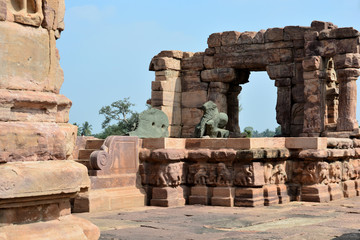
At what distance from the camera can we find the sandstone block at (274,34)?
643 inches

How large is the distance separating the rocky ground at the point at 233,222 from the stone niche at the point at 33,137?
234 centimetres

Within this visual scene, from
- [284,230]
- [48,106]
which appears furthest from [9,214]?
[284,230]

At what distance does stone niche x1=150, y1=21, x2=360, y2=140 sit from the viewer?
1498 cm

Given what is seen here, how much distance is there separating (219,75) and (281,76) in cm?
193

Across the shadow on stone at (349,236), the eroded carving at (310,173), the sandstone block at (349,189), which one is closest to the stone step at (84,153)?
the eroded carving at (310,173)

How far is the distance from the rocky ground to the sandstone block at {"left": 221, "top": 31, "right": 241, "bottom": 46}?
7.85 metres

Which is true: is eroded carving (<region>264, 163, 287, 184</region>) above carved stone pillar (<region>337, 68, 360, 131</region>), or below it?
below

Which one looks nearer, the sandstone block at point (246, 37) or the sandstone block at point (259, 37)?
the sandstone block at point (259, 37)

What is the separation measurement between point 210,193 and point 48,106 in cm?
630

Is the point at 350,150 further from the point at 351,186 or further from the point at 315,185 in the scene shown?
the point at 315,185

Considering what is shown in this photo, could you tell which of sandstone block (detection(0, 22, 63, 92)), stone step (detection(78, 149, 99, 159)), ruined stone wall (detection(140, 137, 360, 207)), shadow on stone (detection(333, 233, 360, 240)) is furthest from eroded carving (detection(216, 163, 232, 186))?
sandstone block (detection(0, 22, 63, 92))

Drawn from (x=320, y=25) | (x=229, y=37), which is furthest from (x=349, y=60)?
(x=229, y=37)

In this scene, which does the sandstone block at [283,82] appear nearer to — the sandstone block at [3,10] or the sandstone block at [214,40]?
the sandstone block at [214,40]

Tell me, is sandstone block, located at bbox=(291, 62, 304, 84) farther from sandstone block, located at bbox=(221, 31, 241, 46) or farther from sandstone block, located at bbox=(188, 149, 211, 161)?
sandstone block, located at bbox=(188, 149, 211, 161)
